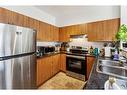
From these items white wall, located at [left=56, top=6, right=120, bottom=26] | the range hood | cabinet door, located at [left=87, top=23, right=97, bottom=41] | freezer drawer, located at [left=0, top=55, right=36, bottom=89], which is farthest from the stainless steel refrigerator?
white wall, located at [left=56, top=6, right=120, bottom=26]

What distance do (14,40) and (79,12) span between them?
2.93 m

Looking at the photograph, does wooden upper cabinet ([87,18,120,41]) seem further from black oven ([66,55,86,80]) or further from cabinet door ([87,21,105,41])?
black oven ([66,55,86,80])

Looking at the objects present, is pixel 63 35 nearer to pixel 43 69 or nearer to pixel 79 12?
pixel 79 12

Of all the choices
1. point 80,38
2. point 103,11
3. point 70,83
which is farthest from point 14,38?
point 103,11

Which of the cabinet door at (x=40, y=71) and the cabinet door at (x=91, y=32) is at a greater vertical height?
the cabinet door at (x=91, y=32)

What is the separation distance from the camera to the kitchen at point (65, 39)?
2.41 metres

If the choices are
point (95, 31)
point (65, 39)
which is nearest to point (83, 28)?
point (95, 31)

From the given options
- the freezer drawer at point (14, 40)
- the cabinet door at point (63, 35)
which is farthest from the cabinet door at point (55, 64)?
the freezer drawer at point (14, 40)

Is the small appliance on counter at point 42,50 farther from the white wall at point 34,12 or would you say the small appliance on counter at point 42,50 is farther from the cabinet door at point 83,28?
the cabinet door at point 83,28

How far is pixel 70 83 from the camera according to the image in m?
3.38

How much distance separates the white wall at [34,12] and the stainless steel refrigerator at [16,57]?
1.02 m

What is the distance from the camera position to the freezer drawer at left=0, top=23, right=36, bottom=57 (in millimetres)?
1673
